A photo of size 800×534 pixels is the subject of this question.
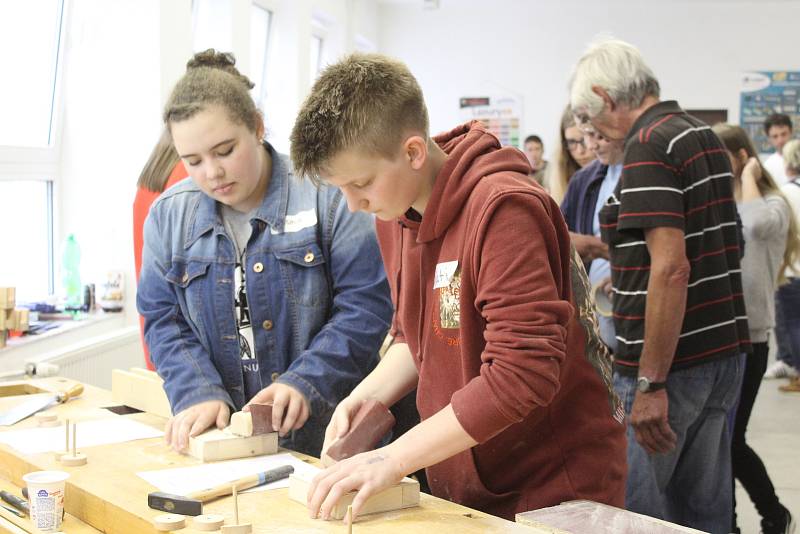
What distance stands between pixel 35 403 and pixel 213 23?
12.4 feet

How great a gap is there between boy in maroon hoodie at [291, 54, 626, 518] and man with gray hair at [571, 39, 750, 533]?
0.77 meters

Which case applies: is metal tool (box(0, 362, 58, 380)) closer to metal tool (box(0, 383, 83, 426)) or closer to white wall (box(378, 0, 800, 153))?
metal tool (box(0, 383, 83, 426))

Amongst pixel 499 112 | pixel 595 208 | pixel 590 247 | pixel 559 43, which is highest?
pixel 559 43

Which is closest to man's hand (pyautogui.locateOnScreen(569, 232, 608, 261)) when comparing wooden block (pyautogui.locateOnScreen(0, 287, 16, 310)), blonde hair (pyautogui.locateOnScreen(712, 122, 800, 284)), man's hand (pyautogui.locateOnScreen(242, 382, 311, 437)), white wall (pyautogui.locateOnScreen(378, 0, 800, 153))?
blonde hair (pyautogui.locateOnScreen(712, 122, 800, 284))

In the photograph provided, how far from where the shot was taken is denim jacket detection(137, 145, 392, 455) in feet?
6.53

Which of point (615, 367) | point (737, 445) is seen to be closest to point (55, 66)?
point (615, 367)

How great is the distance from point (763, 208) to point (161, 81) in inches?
111

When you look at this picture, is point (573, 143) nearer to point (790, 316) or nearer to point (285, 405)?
point (285, 405)

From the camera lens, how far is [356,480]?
1418mm

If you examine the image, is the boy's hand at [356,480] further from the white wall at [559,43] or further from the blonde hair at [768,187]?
the white wall at [559,43]

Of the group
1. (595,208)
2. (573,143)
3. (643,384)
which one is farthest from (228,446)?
(573,143)

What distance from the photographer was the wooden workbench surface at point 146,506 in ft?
4.67

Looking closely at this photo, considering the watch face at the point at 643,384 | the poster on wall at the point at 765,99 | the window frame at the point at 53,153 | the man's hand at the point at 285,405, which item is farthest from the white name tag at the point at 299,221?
the poster on wall at the point at 765,99

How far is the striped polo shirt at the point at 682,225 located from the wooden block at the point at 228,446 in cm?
108
